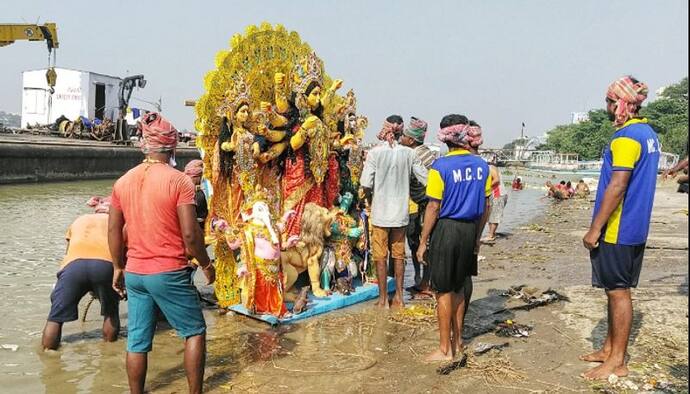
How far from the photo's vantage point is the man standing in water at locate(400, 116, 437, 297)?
6.36 meters

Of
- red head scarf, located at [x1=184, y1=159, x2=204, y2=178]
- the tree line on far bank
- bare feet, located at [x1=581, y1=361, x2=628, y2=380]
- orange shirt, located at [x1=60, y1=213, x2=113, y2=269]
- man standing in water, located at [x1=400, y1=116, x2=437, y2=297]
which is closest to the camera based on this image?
bare feet, located at [x1=581, y1=361, x2=628, y2=380]

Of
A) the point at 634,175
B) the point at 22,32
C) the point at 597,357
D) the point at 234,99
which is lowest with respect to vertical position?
the point at 597,357

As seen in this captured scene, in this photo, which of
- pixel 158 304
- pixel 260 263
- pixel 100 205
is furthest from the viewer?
pixel 260 263

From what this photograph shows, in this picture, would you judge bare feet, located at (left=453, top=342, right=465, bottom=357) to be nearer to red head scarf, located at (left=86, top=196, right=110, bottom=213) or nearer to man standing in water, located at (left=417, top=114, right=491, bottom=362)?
man standing in water, located at (left=417, top=114, right=491, bottom=362)

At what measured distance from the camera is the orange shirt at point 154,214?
3596 millimetres

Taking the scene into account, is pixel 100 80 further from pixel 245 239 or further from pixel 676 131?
pixel 676 131

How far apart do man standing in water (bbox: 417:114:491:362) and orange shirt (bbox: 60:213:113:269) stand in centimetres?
263

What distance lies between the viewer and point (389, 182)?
6.10 m

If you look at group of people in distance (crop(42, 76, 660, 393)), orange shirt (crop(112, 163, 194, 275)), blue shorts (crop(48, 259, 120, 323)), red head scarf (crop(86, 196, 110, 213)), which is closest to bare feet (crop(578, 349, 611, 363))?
group of people in distance (crop(42, 76, 660, 393))

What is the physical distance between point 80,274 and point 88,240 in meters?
0.29

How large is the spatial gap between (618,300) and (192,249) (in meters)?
2.98

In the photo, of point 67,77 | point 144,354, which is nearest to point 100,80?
point 67,77

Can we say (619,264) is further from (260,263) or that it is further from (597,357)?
(260,263)

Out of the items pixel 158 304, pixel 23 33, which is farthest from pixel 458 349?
pixel 23 33
